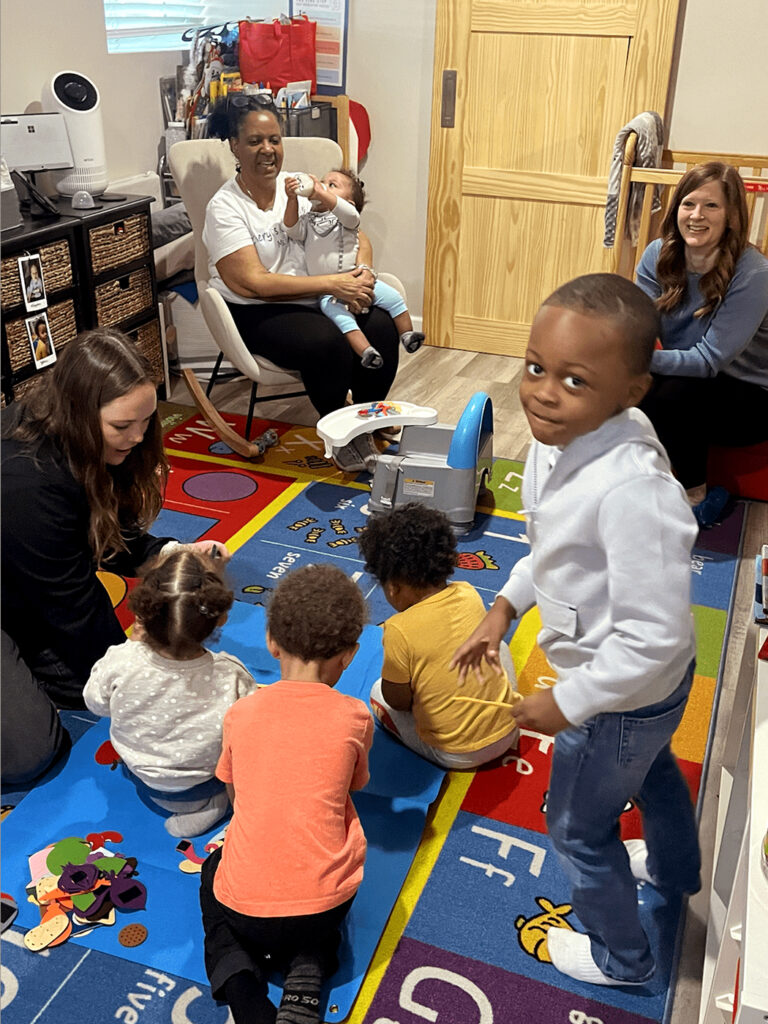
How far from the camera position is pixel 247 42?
394 centimetres

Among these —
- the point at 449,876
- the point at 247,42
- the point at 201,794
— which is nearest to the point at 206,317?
the point at 247,42

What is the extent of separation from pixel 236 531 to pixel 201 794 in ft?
3.65

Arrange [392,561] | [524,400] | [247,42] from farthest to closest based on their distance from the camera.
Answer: [247,42] → [392,561] → [524,400]

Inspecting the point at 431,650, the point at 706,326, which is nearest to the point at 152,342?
the point at 706,326

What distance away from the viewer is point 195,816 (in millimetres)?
1684

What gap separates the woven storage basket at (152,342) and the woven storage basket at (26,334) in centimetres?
30

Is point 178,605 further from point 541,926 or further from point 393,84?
point 393,84

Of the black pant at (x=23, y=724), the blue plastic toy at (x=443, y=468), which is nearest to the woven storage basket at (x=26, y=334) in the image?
the blue plastic toy at (x=443, y=468)

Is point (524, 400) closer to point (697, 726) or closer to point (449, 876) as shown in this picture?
point (449, 876)

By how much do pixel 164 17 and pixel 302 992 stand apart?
3725mm

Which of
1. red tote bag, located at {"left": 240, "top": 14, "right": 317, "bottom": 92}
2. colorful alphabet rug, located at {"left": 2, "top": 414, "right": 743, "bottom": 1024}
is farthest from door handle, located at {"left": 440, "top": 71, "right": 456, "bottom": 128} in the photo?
colorful alphabet rug, located at {"left": 2, "top": 414, "right": 743, "bottom": 1024}

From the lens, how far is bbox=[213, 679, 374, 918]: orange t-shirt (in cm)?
133

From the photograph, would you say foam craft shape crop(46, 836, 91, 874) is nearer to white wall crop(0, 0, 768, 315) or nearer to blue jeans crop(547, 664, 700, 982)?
blue jeans crop(547, 664, 700, 982)

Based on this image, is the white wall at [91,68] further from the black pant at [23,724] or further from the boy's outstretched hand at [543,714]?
the boy's outstretched hand at [543,714]
